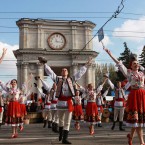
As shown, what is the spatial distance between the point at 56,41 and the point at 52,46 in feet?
2.71

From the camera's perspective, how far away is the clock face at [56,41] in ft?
135

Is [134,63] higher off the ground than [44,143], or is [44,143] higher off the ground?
Result: [134,63]

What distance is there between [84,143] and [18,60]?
3385cm

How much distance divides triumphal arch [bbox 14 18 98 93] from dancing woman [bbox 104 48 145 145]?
33345 mm

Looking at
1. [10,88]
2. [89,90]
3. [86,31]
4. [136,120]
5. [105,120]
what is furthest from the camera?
[86,31]

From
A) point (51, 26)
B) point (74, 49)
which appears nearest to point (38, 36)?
point (51, 26)

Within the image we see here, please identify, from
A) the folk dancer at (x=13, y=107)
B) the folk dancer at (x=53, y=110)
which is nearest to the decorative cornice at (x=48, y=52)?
the folk dancer at (x=53, y=110)

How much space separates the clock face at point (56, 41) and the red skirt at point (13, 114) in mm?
31181

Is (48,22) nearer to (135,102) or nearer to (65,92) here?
(65,92)

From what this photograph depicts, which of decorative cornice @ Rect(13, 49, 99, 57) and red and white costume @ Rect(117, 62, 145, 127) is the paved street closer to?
red and white costume @ Rect(117, 62, 145, 127)

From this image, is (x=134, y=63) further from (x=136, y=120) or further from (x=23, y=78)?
(x=23, y=78)

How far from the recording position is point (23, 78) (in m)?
39.6

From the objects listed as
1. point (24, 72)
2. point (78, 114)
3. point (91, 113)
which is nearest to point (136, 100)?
point (91, 113)

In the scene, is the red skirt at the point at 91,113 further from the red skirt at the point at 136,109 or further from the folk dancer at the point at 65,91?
the red skirt at the point at 136,109
